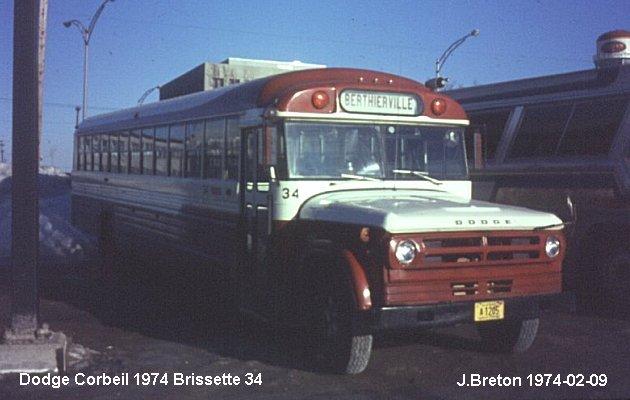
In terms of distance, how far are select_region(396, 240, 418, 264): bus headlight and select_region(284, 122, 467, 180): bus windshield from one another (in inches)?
59.6

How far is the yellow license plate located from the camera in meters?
6.84

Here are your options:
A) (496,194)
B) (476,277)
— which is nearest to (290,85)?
(476,277)

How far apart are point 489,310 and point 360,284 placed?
1.16 m

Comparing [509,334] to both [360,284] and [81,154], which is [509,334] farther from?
[81,154]

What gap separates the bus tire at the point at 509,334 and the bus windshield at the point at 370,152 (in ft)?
5.17

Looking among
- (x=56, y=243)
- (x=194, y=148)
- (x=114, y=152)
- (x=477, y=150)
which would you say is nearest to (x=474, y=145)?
(x=477, y=150)

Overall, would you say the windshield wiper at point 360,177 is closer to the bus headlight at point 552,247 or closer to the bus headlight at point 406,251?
the bus headlight at point 406,251

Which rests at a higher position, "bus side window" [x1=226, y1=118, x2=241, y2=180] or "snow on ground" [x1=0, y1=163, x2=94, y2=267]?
"bus side window" [x1=226, y1=118, x2=241, y2=180]

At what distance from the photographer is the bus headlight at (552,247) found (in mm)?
7156

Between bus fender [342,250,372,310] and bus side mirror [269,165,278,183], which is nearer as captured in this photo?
bus fender [342,250,372,310]

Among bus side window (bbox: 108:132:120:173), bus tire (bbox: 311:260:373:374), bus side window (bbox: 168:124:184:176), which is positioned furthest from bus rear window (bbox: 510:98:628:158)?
bus side window (bbox: 108:132:120:173)

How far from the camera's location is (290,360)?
7652 mm

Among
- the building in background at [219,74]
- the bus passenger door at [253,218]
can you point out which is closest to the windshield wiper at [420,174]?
the bus passenger door at [253,218]

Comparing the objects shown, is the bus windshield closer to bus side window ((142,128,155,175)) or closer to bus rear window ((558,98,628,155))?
bus rear window ((558,98,628,155))
